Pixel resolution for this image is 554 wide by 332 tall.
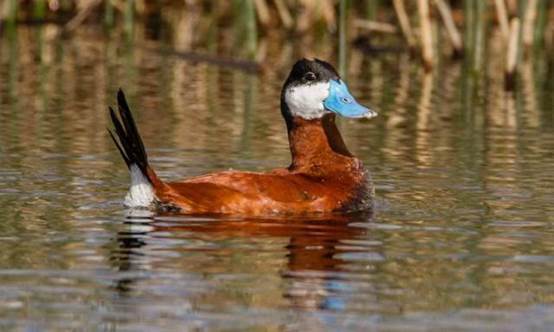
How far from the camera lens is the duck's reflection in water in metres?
5.69

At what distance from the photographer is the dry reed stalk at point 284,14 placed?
17594 millimetres

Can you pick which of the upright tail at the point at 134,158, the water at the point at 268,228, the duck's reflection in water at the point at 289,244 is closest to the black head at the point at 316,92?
the water at the point at 268,228

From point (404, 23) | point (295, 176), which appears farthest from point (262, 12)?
point (295, 176)

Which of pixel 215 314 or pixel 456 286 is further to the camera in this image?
pixel 456 286

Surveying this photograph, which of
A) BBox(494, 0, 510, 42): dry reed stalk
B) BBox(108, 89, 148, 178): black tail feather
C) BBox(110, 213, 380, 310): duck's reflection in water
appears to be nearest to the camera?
BBox(110, 213, 380, 310): duck's reflection in water

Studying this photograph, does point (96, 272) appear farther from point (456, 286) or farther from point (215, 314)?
point (456, 286)

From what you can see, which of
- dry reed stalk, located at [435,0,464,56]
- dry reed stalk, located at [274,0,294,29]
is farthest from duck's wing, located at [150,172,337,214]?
dry reed stalk, located at [274,0,294,29]

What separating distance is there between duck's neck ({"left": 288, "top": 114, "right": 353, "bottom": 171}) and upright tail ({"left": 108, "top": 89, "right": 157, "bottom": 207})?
3.65 ft

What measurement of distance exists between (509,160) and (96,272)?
160 inches

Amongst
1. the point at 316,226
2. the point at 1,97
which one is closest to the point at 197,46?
the point at 1,97

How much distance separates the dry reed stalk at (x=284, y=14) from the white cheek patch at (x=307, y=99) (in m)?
9.38

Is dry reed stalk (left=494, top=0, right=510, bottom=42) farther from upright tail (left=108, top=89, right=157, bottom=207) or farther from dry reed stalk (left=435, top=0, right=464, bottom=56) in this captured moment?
upright tail (left=108, top=89, right=157, bottom=207)

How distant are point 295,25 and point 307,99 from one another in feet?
33.4

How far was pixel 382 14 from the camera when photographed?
1964 centimetres
